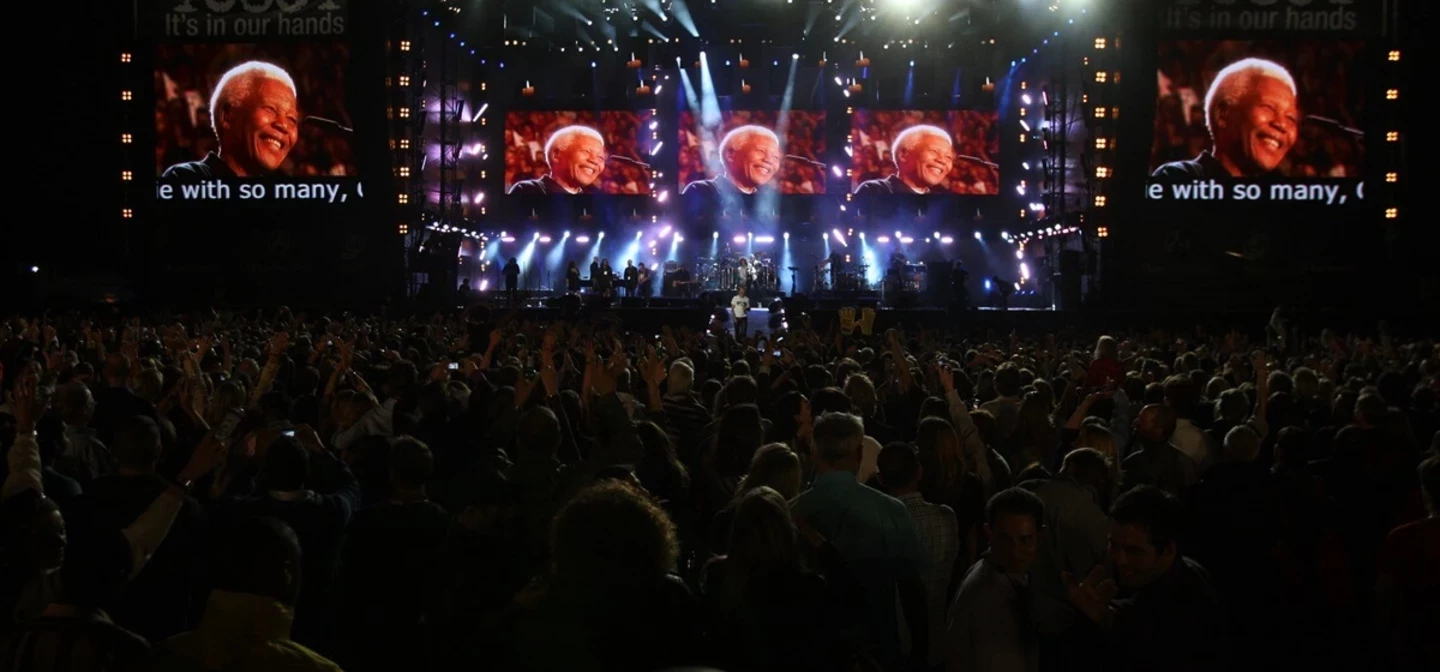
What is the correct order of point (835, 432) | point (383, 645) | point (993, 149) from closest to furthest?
point (383, 645)
point (835, 432)
point (993, 149)

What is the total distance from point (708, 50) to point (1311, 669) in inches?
1369

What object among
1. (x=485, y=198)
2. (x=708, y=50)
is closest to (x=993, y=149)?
(x=708, y=50)

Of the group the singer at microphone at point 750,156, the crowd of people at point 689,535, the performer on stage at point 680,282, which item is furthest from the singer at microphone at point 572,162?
the crowd of people at point 689,535

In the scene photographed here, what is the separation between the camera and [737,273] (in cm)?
3719

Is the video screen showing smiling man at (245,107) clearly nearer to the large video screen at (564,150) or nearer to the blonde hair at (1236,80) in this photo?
the large video screen at (564,150)

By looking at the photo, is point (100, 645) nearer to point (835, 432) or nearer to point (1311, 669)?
point (835, 432)

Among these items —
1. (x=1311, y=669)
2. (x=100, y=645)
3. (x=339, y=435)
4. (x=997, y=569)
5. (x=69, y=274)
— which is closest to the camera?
(x=100, y=645)

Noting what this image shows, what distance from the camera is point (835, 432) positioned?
15.6ft

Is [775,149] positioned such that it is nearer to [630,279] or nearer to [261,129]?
[630,279]

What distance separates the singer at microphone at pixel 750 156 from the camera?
39.3 m

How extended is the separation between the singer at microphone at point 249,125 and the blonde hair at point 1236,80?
1804cm

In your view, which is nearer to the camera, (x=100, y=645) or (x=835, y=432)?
(x=100, y=645)

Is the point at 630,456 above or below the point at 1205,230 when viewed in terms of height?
below
